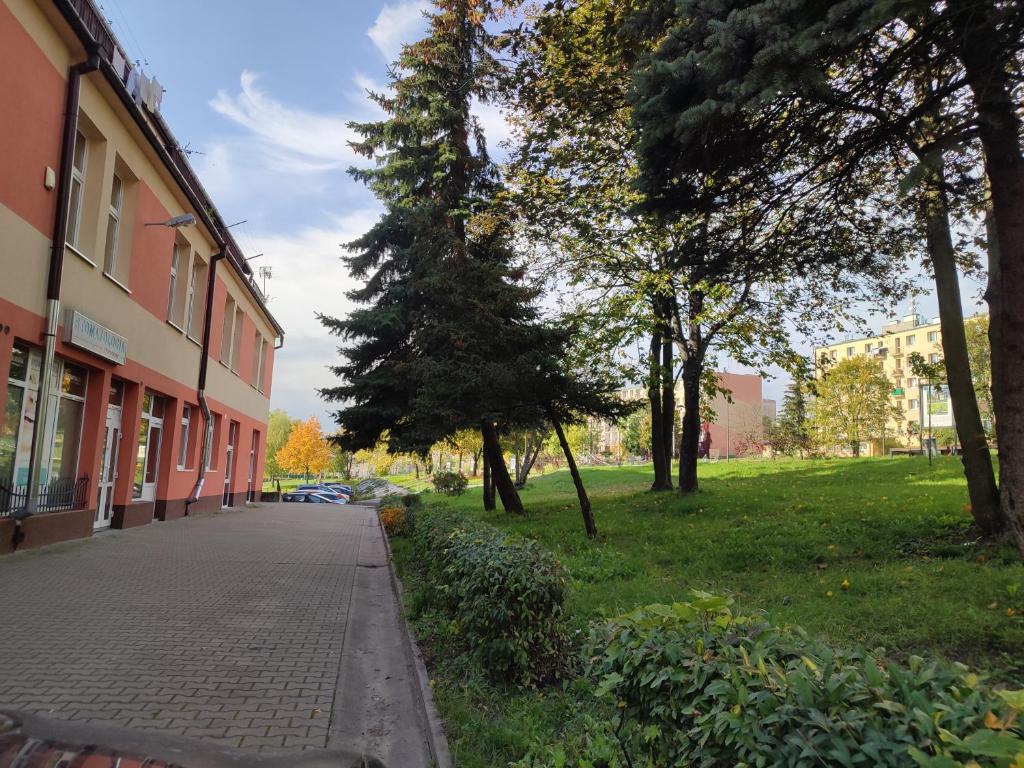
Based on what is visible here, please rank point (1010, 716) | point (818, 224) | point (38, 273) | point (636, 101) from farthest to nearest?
point (38, 273) → point (818, 224) → point (636, 101) → point (1010, 716)

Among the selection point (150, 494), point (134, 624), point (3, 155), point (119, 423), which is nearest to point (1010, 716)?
point (134, 624)

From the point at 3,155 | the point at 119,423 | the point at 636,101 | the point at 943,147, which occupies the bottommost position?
the point at 119,423

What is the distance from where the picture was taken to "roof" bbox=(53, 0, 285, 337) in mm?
10289

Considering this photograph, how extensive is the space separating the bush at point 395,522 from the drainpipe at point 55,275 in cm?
800

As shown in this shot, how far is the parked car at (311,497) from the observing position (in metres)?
38.8

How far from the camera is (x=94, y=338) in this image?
11.3 meters

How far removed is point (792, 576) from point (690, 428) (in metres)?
9.54

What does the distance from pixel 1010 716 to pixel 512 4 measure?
9.21 m

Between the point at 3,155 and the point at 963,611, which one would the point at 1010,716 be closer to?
the point at 963,611

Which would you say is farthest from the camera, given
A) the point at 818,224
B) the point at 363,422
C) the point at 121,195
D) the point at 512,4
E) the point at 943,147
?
the point at 363,422

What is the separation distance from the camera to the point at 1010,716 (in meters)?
1.60

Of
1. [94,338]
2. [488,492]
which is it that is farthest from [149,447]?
[488,492]

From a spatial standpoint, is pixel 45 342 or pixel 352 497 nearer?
pixel 45 342

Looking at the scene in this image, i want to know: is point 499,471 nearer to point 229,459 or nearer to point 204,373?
point 204,373
